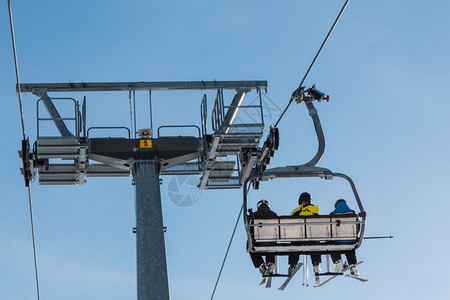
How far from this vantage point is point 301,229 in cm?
1684

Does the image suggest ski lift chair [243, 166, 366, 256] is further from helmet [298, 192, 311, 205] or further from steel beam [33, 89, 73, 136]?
steel beam [33, 89, 73, 136]

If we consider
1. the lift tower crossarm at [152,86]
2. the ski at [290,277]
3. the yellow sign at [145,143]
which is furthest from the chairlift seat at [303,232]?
the lift tower crossarm at [152,86]

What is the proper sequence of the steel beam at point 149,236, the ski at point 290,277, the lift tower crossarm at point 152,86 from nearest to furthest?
the ski at point 290,277
the steel beam at point 149,236
the lift tower crossarm at point 152,86

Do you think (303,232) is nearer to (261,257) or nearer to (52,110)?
(261,257)

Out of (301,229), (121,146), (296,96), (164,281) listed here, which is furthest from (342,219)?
(121,146)

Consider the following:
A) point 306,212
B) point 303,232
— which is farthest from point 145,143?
point 303,232

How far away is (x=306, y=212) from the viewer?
17062 mm

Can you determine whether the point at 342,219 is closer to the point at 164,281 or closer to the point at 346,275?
the point at 346,275

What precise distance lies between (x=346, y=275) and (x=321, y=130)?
7.21ft

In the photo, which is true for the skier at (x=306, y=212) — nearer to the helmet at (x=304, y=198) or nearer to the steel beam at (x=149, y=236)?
the helmet at (x=304, y=198)

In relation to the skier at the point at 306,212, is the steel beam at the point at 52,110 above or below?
above

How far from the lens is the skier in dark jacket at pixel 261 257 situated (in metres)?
17.0

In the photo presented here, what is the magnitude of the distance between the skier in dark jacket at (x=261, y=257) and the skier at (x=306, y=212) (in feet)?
1.00

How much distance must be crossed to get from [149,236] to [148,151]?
1742mm
